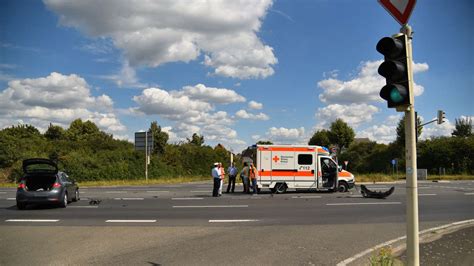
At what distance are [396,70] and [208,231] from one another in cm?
655

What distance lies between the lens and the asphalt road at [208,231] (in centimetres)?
744

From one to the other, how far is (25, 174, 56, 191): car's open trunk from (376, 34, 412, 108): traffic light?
14359mm

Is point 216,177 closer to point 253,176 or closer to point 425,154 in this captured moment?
point 253,176

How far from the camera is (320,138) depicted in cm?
7838

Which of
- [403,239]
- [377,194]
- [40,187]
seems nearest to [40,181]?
[40,187]

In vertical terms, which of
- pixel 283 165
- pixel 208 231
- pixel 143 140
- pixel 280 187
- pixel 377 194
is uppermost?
pixel 143 140

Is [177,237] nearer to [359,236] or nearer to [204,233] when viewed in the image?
[204,233]

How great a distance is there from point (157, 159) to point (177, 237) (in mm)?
40704

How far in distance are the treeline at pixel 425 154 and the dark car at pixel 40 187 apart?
96.2ft

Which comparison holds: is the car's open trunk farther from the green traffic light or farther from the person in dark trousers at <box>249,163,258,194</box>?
the green traffic light

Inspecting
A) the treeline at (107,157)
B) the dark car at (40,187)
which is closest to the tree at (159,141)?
the treeline at (107,157)

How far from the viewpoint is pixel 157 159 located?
162 feet

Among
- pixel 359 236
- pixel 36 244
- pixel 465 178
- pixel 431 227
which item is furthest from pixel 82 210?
pixel 465 178

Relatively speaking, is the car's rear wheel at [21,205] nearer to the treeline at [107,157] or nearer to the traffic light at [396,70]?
the traffic light at [396,70]
